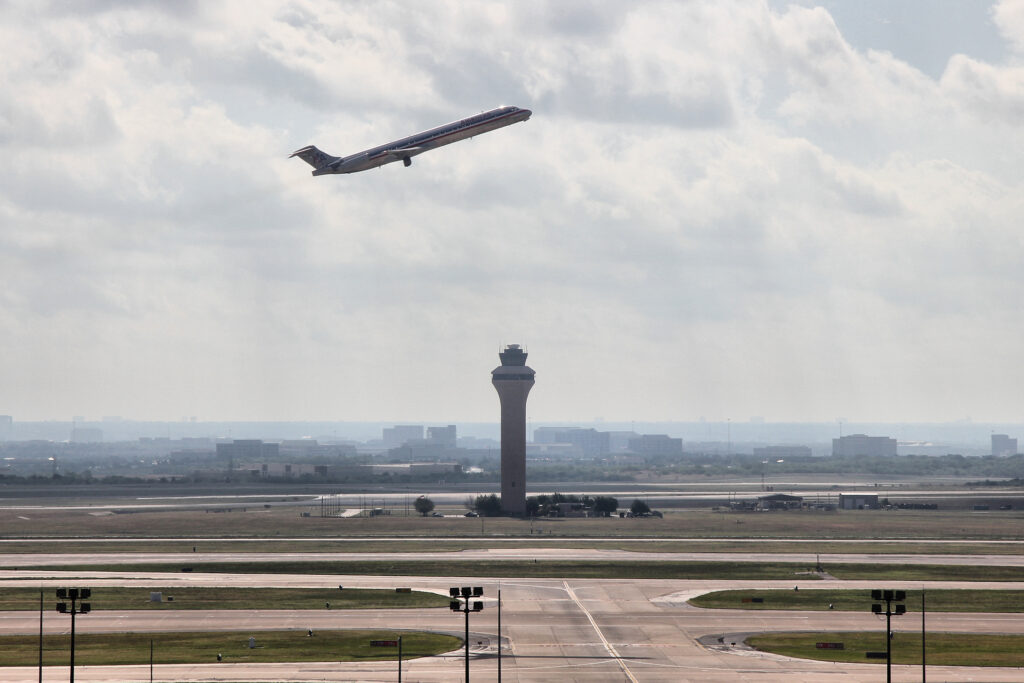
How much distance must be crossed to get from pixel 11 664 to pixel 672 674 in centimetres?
4917

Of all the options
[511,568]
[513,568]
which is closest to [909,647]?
[513,568]

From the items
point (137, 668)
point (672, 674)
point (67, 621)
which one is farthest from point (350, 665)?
point (67, 621)

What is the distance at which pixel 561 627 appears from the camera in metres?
102

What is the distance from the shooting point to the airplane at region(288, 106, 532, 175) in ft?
451

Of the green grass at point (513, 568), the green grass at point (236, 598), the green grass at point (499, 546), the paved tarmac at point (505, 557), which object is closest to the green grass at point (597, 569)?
the green grass at point (513, 568)

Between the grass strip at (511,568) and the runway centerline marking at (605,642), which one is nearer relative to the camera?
the runway centerline marking at (605,642)

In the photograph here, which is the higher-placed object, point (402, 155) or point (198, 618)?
point (402, 155)

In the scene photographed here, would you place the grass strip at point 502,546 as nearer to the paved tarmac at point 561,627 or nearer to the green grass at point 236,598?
the paved tarmac at point 561,627

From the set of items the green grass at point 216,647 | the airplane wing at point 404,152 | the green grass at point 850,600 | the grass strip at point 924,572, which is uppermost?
the airplane wing at point 404,152

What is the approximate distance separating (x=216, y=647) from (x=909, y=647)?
56360 millimetres

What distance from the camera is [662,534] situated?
185875mm

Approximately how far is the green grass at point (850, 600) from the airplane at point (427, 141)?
194 ft

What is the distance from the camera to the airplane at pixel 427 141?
13738 centimetres

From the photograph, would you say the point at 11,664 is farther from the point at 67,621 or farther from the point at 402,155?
the point at 402,155
